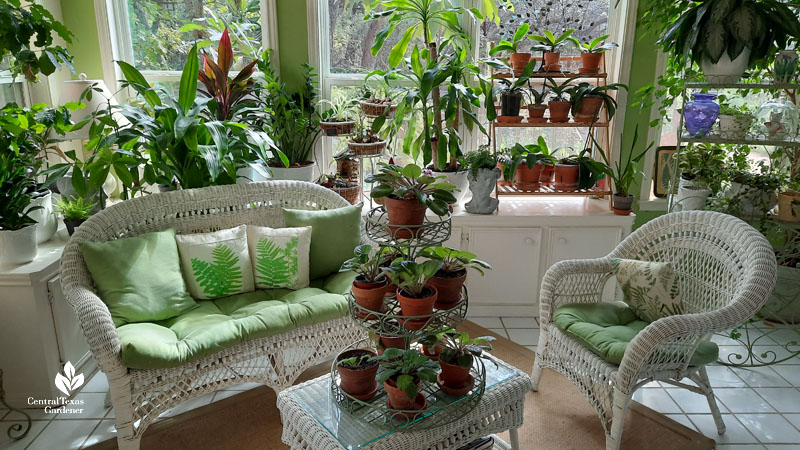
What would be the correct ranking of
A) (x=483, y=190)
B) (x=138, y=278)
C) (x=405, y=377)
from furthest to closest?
(x=483, y=190) < (x=138, y=278) < (x=405, y=377)

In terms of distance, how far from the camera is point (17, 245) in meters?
2.46

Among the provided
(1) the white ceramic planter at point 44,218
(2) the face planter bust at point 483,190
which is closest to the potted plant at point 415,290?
(2) the face planter bust at point 483,190

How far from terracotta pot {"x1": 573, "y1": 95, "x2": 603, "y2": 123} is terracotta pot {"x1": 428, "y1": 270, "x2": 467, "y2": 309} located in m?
2.01

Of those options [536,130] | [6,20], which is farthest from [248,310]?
[536,130]

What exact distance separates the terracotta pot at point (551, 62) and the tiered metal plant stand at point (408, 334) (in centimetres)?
203

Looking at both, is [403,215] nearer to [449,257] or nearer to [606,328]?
[449,257]

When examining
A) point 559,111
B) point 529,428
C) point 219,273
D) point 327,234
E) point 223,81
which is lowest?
point 529,428

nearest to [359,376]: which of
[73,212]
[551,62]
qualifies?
[73,212]

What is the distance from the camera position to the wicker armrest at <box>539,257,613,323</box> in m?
2.57

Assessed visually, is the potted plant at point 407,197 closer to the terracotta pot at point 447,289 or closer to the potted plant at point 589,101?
the terracotta pot at point 447,289

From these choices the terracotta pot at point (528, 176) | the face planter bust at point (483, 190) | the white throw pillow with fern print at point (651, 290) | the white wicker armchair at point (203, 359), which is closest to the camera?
the white wicker armchair at point (203, 359)

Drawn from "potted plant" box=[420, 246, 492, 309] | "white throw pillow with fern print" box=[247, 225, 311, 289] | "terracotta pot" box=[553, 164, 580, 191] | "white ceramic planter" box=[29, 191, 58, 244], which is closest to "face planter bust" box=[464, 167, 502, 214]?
"terracotta pot" box=[553, 164, 580, 191]

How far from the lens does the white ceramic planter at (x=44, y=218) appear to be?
8.89ft

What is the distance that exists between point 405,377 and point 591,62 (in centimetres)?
251
